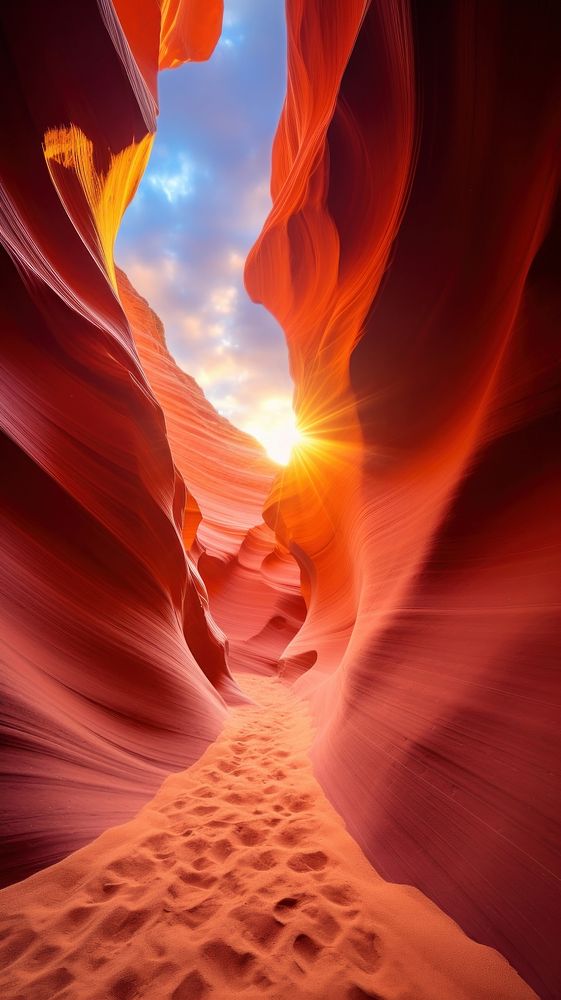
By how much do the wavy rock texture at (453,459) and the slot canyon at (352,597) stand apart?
2cm

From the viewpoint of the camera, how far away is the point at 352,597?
263 inches

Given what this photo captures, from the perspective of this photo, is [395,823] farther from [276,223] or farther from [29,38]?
[276,223]

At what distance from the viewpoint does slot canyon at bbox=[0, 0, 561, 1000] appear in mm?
1559

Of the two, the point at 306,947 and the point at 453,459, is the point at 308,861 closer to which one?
the point at 306,947

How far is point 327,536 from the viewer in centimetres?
835

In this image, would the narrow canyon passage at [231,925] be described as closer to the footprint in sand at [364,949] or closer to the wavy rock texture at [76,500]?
the footprint in sand at [364,949]

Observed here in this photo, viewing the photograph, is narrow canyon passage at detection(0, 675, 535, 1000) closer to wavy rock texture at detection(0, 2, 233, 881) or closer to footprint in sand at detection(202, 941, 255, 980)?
footprint in sand at detection(202, 941, 255, 980)

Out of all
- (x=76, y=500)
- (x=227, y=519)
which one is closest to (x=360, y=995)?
(x=76, y=500)

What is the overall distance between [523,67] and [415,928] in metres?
4.74

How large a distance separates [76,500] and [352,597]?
453 cm

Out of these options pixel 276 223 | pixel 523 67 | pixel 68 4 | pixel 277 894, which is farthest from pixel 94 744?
pixel 276 223

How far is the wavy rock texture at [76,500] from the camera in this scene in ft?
A: 7.21

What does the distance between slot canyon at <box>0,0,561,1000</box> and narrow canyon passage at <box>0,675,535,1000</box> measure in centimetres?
1

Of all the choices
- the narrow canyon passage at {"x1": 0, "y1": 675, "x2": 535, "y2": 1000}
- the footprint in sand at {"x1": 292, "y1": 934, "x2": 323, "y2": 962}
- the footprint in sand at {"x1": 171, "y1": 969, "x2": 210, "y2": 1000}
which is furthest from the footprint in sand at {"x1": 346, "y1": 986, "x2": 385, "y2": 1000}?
the footprint in sand at {"x1": 171, "y1": 969, "x2": 210, "y2": 1000}
